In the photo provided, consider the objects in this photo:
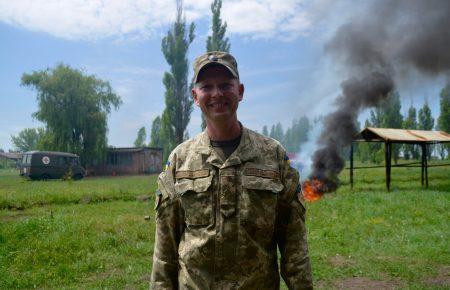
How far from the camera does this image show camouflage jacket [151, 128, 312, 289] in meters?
2.22

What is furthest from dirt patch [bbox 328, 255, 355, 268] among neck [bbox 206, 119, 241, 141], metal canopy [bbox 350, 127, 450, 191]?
metal canopy [bbox 350, 127, 450, 191]

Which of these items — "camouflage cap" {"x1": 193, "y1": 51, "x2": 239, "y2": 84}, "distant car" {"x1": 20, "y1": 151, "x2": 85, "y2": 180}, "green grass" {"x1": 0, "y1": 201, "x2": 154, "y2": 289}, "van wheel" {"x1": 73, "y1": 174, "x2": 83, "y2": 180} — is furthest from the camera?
"van wheel" {"x1": 73, "y1": 174, "x2": 83, "y2": 180}

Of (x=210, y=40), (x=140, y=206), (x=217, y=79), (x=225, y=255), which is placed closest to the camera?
(x=225, y=255)

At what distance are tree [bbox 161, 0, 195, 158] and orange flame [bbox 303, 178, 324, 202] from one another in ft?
61.6

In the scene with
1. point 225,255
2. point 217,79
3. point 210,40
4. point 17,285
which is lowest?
point 17,285

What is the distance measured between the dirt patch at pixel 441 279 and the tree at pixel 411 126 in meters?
38.6

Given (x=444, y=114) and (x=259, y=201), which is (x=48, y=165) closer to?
(x=259, y=201)

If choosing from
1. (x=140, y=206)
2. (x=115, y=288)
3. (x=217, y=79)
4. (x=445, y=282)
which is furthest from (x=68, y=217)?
(x=217, y=79)

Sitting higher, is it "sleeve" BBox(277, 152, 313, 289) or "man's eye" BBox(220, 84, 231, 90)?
"man's eye" BBox(220, 84, 231, 90)

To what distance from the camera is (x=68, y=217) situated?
998 cm

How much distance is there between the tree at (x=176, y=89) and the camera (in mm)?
33969

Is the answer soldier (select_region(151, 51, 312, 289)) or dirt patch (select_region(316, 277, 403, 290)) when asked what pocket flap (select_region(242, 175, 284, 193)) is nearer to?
soldier (select_region(151, 51, 312, 289))

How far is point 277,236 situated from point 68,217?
8.68 m

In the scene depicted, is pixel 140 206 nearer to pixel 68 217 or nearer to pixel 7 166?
pixel 68 217
